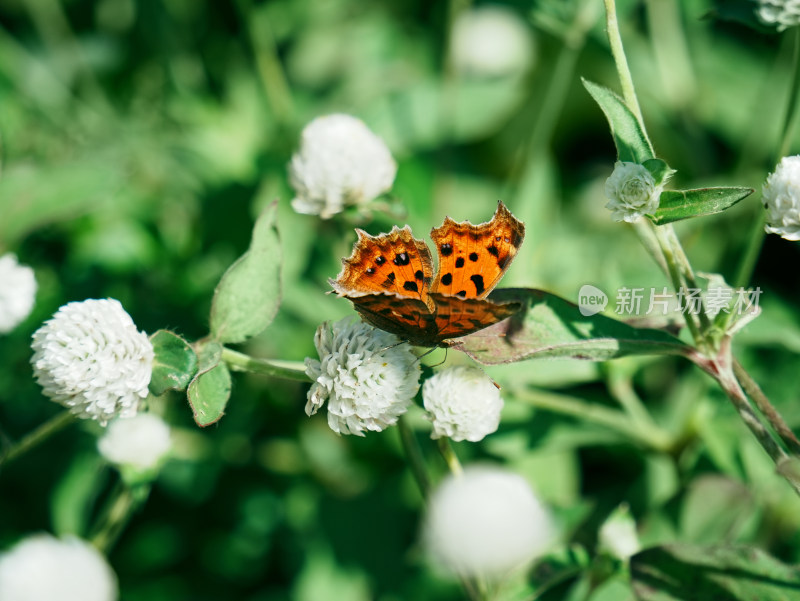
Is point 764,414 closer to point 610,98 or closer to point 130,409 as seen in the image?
point 610,98

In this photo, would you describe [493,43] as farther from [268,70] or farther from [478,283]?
[478,283]

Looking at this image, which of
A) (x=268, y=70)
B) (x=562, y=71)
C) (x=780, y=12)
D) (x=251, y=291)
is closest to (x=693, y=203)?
(x=780, y=12)

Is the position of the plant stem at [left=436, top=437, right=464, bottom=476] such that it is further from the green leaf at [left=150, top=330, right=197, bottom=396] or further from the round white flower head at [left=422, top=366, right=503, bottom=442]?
the green leaf at [left=150, top=330, right=197, bottom=396]

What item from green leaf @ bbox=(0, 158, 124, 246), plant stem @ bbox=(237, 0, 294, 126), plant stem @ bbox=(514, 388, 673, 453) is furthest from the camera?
plant stem @ bbox=(237, 0, 294, 126)

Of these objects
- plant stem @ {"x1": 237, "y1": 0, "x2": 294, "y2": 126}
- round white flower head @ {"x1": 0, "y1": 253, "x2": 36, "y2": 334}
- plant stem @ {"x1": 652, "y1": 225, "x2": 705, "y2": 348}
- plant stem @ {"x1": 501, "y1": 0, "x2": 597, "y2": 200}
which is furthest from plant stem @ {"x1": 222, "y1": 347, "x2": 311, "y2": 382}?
plant stem @ {"x1": 237, "y1": 0, "x2": 294, "y2": 126}

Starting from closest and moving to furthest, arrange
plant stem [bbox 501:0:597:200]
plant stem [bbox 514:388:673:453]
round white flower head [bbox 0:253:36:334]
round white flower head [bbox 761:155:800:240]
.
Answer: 1. round white flower head [bbox 761:155:800:240]
2. round white flower head [bbox 0:253:36:334]
3. plant stem [bbox 514:388:673:453]
4. plant stem [bbox 501:0:597:200]

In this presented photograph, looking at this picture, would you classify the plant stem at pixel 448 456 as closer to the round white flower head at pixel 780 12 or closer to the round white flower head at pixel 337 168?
the round white flower head at pixel 337 168
